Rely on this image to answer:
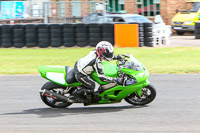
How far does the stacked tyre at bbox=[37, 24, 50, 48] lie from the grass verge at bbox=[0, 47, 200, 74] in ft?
1.60

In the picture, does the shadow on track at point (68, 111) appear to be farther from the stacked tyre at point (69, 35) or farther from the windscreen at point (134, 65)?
the stacked tyre at point (69, 35)

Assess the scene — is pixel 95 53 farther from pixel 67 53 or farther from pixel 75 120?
pixel 67 53

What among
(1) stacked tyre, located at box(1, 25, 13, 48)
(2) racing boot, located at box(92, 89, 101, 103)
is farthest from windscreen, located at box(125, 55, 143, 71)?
A: (1) stacked tyre, located at box(1, 25, 13, 48)

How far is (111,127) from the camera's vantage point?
6152mm

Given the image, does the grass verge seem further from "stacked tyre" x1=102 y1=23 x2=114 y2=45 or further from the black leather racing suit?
the black leather racing suit

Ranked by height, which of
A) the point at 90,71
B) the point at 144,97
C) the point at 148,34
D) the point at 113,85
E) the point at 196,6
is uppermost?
the point at 196,6

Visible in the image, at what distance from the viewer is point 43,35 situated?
17.9m

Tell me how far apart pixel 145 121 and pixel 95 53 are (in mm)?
1499

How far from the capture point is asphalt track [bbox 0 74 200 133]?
612cm

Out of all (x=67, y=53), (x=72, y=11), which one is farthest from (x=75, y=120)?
(x=72, y=11)

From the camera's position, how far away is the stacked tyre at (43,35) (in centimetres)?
1780

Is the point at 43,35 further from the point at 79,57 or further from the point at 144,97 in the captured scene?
the point at 144,97

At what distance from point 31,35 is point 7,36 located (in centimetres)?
109

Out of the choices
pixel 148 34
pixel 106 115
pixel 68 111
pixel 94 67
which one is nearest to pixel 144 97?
pixel 106 115
